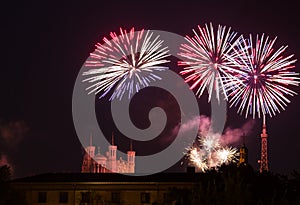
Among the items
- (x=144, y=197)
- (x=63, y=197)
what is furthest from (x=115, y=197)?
(x=63, y=197)

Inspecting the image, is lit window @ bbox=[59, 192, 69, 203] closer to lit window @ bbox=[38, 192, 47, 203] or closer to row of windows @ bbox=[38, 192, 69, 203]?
row of windows @ bbox=[38, 192, 69, 203]

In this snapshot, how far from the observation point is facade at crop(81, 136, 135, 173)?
143375 mm

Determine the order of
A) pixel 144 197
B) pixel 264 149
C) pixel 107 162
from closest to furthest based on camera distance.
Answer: pixel 144 197 → pixel 264 149 → pixel 107 162

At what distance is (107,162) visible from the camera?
14862cm

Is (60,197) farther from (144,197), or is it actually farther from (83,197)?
(144,197)

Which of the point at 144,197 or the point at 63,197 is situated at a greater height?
the point at 144,197

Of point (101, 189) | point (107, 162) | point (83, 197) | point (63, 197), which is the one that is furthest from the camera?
point (107, 162)

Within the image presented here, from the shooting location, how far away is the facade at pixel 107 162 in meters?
143

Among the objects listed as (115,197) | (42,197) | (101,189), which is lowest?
(42,197)

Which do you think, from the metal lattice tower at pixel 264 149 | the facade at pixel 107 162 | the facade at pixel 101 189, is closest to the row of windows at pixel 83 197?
the facade at pixel 101 189

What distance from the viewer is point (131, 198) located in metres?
88.2

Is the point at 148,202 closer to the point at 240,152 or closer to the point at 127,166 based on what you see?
the point at 240,152

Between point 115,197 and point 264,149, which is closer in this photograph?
point 115,197

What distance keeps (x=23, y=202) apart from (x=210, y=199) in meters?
38.5
